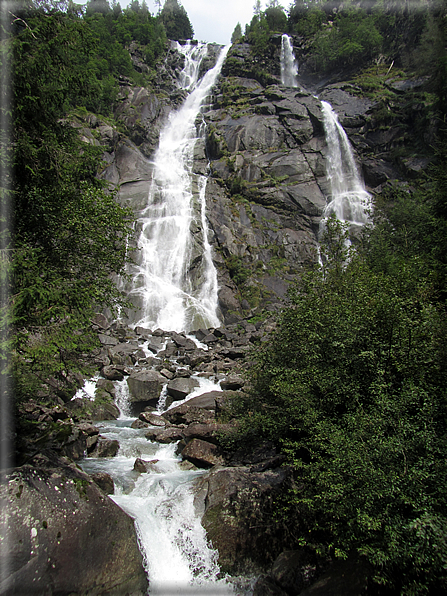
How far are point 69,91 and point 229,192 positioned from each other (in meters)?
33.0

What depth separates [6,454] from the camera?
6.31 m

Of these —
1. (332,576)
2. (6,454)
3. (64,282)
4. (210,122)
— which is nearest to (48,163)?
(64,282)

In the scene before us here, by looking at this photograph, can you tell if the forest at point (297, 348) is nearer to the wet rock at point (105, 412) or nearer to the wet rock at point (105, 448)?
the wet rock at point (105, 448)

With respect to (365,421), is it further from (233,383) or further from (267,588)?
(233,383)

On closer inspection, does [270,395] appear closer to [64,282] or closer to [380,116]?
[64,282]

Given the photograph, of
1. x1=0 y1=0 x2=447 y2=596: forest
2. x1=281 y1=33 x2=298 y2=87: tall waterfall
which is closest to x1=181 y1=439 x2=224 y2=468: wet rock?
x1=0 y1=0 x2=447 y2=596: forest

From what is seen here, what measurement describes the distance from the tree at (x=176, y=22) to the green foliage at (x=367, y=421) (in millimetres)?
93193

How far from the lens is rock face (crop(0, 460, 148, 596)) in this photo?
16.2 feet

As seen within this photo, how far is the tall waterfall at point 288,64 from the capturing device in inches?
2270

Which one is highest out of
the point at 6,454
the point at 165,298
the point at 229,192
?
the point at 229,192

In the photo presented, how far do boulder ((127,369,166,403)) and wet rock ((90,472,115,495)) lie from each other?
7.56 meters

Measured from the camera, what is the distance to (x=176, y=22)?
82.2m

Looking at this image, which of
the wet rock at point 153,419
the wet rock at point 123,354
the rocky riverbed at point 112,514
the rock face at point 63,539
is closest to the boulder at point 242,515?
the rocky riverbed at point 112,514

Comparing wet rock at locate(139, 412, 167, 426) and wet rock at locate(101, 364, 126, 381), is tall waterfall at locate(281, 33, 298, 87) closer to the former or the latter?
wet rock at locate(101, 364, 126, 381)
